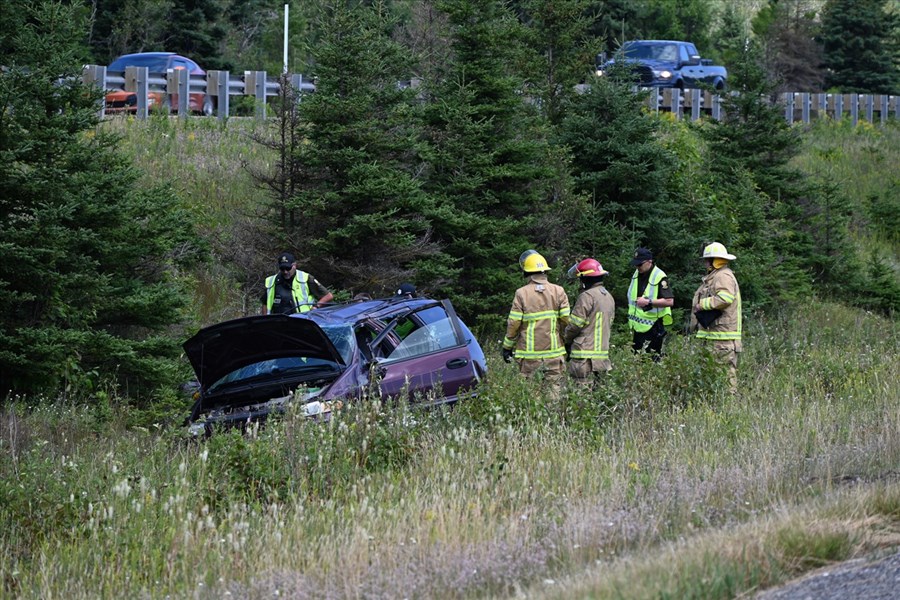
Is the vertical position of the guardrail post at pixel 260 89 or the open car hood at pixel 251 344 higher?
the guardrail post at pixel 260 89

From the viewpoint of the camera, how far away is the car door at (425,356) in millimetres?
10203

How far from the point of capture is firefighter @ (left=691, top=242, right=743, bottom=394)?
12156mm

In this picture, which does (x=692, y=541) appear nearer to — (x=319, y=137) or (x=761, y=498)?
(x=761, y=498)

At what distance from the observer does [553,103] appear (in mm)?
23141

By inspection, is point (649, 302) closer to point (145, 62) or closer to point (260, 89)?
point (260, 89)

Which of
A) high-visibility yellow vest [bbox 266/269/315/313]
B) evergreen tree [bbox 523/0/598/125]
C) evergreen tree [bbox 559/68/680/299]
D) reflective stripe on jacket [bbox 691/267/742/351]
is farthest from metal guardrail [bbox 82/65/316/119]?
reflective stripe on jacket [bbox 691/267/742/351]

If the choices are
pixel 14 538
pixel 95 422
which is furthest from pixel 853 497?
pixel 95 422

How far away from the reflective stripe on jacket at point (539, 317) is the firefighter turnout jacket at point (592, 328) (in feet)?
0.75

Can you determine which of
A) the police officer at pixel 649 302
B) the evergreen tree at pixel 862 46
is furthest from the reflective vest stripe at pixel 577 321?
the evergreen tree at pixel 862 46

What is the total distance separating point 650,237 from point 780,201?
6896mm

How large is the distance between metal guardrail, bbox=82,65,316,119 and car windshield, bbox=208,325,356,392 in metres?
13.6

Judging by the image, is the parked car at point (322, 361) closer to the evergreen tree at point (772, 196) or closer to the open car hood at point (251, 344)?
the open car hood at point (251, 344)

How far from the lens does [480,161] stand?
699 inches

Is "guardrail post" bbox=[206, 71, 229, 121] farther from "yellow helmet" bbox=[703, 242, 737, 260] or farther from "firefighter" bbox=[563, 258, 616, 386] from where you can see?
"firefighter" bbox=[563, 258, 616, 386]
